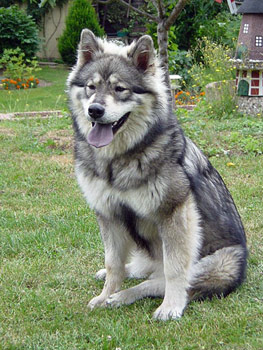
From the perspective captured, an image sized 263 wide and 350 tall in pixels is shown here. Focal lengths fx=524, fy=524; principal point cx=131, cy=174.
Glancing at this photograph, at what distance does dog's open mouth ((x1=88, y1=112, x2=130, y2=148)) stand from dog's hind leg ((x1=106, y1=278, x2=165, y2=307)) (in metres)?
1.04

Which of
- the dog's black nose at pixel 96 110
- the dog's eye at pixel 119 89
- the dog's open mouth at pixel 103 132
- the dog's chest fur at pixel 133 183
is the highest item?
the dog's eye at pixel 119 89

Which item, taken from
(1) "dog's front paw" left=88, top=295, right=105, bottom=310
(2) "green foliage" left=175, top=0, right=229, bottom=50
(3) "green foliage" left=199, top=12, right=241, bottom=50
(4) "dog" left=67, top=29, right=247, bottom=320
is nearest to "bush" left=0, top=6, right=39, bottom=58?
(2) "green foliage" left=175, top=0, right=229, bottom=50

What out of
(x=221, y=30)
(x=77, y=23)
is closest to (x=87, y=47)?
(x=221, y=30)

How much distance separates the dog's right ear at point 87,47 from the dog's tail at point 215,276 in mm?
1515

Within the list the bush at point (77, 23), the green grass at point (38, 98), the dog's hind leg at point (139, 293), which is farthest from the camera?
the bush at point (77, 23)

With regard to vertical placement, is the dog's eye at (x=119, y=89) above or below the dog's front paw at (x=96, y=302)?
above

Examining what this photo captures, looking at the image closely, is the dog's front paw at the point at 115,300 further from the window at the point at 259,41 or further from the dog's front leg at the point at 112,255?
the window at the point at 259,41

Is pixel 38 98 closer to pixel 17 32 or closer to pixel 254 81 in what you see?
pixel 17 32

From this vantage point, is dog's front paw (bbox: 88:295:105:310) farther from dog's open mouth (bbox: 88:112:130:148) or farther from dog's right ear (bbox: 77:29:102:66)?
dog's right ear (bbox: 77:29:102:66)

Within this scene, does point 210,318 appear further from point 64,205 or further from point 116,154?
point 64,205

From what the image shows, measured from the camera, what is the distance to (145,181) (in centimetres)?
320

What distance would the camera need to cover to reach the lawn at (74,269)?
2.98 metres

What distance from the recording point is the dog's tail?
3.42 meters

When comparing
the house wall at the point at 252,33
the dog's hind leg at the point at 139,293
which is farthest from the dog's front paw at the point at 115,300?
the house wall at the point at 252,33
